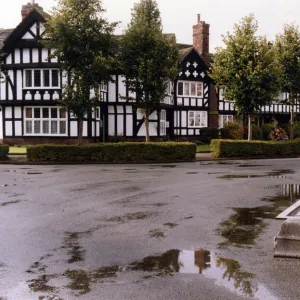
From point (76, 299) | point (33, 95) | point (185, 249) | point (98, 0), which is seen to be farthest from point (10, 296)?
point (33, 95)

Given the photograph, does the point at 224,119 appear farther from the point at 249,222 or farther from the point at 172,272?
the point at 172,272

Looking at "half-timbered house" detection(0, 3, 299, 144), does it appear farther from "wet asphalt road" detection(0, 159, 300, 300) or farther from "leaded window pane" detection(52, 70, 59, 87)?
"wet asphalt road" detection(0, 159, 300, 300)

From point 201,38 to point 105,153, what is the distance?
2410 centimetres

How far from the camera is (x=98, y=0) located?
2897cm

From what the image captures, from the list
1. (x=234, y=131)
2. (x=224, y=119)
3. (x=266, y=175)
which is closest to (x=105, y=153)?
(x=266, y=175)

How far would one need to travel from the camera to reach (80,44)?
1128 inches

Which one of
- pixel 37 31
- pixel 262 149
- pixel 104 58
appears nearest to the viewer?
pixel 104 58

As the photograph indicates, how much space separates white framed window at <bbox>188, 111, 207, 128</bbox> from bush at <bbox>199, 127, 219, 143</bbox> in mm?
1406

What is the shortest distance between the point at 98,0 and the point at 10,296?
85.2 ft

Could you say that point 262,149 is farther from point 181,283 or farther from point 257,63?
point 181,283

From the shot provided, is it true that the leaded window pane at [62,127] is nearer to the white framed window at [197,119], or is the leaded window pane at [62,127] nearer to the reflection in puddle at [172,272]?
the white framed window at [197,119]

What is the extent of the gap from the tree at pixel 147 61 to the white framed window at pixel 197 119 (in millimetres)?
13015

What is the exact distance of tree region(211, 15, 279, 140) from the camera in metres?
31.7

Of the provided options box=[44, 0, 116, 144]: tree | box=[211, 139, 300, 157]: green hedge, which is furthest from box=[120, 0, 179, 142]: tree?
box=[211, 139, 300, 157]: green hedge
